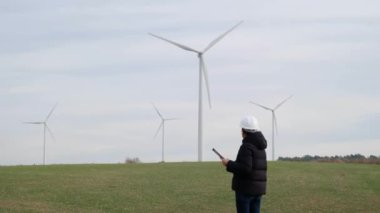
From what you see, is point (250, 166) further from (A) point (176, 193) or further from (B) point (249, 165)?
(A) point (176, 193)

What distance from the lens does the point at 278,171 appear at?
3416cm

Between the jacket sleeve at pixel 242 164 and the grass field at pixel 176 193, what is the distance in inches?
334

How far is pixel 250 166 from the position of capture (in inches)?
383

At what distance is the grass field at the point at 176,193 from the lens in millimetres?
18953

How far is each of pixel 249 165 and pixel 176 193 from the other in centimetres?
1334

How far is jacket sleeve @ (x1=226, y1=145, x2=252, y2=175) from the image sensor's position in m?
9.69

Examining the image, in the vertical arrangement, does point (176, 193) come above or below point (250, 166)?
below

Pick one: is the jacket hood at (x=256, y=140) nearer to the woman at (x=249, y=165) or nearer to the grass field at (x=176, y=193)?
the woman at (x=249, y=165)

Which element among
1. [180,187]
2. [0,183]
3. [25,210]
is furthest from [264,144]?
[0,183]

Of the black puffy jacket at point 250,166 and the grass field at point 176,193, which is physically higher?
the black puffy jacket at point 250,166

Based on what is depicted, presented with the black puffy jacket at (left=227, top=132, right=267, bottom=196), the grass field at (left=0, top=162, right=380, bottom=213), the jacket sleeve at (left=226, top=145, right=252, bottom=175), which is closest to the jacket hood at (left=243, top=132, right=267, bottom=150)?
the black puffy jacket at (left=227, top=132, right=267, bottom=196)

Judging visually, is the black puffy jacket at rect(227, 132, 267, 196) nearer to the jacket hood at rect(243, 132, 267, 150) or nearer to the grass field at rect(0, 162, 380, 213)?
the jacket hood at rect(243, 132, 267, 150)

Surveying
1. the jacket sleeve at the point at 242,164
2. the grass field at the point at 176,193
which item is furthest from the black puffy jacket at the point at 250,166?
the grass field at the point at 176,193

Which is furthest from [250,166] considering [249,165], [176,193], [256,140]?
[176,193]
